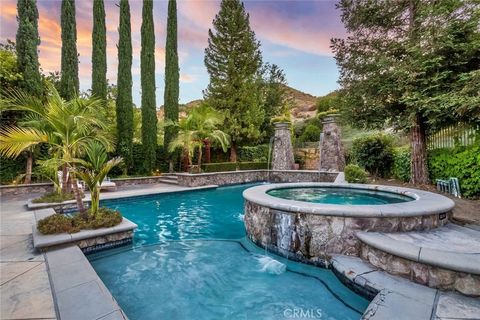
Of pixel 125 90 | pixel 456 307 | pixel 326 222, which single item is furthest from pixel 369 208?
pixel 125 90

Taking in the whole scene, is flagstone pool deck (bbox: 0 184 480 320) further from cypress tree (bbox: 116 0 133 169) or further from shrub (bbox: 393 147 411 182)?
cypress tree (bbox: 116 0 133 169)

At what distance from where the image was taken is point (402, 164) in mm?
9227

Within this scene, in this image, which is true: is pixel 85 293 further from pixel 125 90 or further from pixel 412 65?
pixel 125 90

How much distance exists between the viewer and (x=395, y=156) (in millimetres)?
9734

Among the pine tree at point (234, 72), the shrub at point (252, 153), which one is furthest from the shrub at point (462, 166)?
the shrub at point (252, 153)

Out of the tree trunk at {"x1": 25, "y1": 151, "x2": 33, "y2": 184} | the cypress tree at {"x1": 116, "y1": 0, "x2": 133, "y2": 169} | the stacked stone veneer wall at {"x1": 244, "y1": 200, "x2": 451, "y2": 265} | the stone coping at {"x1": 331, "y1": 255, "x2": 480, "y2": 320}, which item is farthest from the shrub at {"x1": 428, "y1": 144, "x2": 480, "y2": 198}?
the tree trunk at {"x1": 25, "y1": 151, "x2": 33, "y2": 184}

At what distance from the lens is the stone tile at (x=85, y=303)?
2.22m

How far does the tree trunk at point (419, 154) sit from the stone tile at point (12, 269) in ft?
32.0

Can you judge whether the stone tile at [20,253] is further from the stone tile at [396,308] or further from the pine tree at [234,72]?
the pine tree at [234,72]

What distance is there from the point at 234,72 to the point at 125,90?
699cm

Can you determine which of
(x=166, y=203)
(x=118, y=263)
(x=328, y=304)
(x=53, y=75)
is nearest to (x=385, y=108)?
(x=328, y=304)

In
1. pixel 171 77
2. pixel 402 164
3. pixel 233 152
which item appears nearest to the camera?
pixel 402 164

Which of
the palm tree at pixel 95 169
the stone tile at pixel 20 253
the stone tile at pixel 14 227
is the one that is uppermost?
the palm tree at pixel 95 169

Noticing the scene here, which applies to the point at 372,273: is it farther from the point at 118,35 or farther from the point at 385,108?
the point at 118,35
